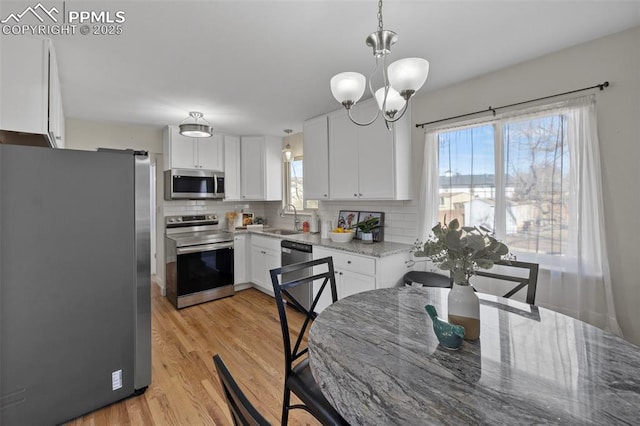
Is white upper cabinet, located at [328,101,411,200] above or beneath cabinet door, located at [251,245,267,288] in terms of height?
above

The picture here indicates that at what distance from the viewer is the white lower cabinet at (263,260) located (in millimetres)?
3852

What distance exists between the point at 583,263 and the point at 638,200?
0.51 m

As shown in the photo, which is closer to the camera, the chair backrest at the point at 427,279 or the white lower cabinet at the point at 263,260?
the chair backrest at the point at 427,279

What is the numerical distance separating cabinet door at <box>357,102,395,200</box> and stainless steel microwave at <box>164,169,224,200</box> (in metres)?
2.37

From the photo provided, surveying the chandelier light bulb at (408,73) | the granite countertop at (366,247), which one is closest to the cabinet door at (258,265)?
the granite countertop at (366,247)

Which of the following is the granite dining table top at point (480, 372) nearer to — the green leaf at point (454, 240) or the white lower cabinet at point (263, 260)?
the green leaf at point (454, 240)

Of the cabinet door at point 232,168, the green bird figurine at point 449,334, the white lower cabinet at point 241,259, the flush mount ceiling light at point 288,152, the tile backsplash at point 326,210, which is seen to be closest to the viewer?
the green bird figurine at point 449,334

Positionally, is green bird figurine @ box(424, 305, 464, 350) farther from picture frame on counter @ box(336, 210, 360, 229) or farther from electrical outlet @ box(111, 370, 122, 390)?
picture frame on counter @ box(336, 210, 360, 229)

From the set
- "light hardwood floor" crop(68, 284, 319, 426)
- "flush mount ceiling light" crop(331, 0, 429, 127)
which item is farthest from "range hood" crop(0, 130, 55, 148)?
"flush mount ceiling light" crop(331, 0, 429, 127)

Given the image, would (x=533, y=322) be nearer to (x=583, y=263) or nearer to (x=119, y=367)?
(x=583, y=263)

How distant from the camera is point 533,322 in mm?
1241

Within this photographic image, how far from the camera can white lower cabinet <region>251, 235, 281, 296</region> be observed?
12.6ft

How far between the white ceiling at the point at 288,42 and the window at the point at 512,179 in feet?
1.77

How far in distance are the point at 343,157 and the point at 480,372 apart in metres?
2.66
